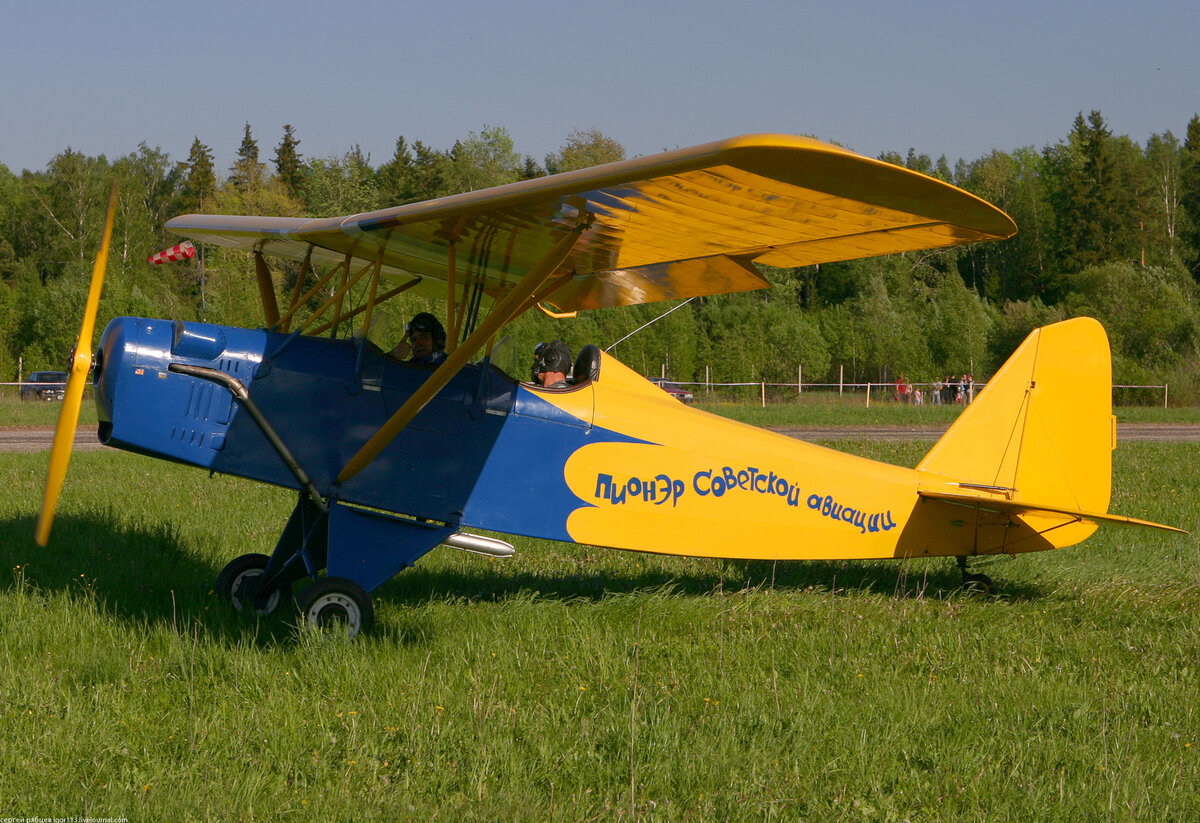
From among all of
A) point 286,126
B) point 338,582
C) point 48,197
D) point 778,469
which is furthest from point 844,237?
point 286,126

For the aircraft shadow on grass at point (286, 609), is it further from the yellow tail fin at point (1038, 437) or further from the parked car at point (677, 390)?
the parked car at point (677, 390)

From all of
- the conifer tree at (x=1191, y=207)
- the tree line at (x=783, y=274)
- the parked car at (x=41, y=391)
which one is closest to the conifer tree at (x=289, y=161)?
the tree line at (x=783, y=274)

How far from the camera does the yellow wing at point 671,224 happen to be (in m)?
4.22

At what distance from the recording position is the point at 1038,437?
779 centimetres

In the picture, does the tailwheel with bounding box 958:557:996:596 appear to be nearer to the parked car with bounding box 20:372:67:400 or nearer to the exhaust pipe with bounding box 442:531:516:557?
the exhaust pipe with bounding box 442:531:516:557

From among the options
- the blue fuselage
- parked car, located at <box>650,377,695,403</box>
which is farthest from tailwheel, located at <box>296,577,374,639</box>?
parked car, located at <box>650,377,695,403</box>

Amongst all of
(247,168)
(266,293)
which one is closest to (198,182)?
(247,168)

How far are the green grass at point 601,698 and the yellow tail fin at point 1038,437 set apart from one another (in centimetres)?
79

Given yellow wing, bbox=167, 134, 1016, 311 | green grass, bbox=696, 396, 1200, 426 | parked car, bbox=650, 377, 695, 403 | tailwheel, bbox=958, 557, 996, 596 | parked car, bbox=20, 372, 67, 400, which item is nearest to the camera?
yellow wing, bbox=167, 134, 1016, 311

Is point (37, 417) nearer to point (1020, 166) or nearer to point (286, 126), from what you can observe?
point (286, 126)

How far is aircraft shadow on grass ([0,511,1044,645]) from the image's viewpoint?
618 centimetres

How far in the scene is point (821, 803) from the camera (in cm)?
385

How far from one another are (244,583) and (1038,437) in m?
6.14

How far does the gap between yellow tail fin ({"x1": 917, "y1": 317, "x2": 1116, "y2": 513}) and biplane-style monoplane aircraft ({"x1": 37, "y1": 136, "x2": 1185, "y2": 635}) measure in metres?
0.02
